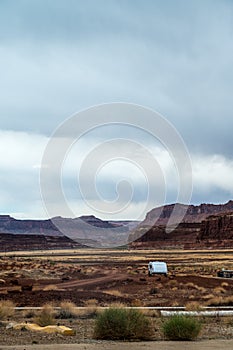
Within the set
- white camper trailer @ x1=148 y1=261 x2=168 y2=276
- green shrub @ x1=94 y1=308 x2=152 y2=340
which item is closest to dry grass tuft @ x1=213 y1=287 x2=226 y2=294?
white camper trailer @ x1=148 y1=261 x2=168 y2=276

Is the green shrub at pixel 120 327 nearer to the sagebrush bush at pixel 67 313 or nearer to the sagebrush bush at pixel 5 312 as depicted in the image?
the sagebrush bush at pixel 67 313

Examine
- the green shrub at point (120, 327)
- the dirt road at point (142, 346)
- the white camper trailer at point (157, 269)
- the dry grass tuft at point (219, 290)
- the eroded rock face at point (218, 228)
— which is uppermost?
the eroded rock face at point (218, 228)

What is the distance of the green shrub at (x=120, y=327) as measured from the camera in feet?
56.7

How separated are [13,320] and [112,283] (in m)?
21.6

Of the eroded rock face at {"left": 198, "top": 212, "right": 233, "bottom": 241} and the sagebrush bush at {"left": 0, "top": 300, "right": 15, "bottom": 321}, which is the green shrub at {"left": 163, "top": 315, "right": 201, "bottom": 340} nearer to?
the sagebrush bush at {"left": 0, "top": 300, "right": 15, "bottom": 321}

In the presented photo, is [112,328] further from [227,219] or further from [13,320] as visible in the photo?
[227,219]

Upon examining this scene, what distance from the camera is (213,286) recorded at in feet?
137

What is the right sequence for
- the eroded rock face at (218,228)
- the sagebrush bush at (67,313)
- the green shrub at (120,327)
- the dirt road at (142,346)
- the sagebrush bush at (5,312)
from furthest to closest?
the eroded rock face at (218,228)
the sagebrush bush at (67,313)
the sagebrush bush at (5,312)
the green shrub at (120,327)
the dirt road at (142,346)

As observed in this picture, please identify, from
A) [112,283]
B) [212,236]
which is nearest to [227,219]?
[212,236]

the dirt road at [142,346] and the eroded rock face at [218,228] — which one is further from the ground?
the eroded rock face at [218,228]

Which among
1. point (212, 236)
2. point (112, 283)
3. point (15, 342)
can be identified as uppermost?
point (212, 236)

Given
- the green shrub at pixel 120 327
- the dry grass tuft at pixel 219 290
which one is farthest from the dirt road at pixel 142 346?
the dry grass tuft at pixel 219 290

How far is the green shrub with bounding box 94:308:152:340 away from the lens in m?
17.3

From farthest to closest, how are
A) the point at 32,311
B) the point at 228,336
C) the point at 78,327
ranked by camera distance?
the point at 32,311, the point at 78,327, the point at 228,336
